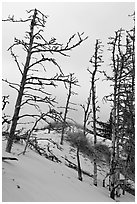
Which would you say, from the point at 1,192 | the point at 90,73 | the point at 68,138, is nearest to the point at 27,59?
the point at 90,73

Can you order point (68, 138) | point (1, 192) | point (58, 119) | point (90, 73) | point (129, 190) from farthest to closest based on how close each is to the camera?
point (68, 138)
point (129, 190)
point (90, 73)
point (58, 119)
point (1, 192)

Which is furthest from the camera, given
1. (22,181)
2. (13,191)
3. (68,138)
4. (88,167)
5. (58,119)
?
(68,138)

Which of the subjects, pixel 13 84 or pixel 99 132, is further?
pixel 99 132

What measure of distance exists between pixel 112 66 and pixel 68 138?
49.5 feet

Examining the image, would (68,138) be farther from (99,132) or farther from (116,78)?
(116,78)

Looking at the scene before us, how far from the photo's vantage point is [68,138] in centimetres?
2867

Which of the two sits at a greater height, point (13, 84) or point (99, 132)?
point (13, 84)

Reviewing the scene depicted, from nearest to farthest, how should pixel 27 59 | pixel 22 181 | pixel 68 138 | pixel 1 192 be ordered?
pixel 1 192, pixel 22 181, pixel 27 59, pixel 68 138

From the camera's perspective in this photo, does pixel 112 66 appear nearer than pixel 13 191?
No

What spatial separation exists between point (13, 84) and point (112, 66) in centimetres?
751

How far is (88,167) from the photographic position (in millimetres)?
21031

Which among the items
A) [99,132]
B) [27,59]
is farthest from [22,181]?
[99,132]

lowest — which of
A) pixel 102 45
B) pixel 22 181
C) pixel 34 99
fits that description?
pixel 22 181

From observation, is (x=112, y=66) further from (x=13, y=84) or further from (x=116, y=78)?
(x=13, y=84)
